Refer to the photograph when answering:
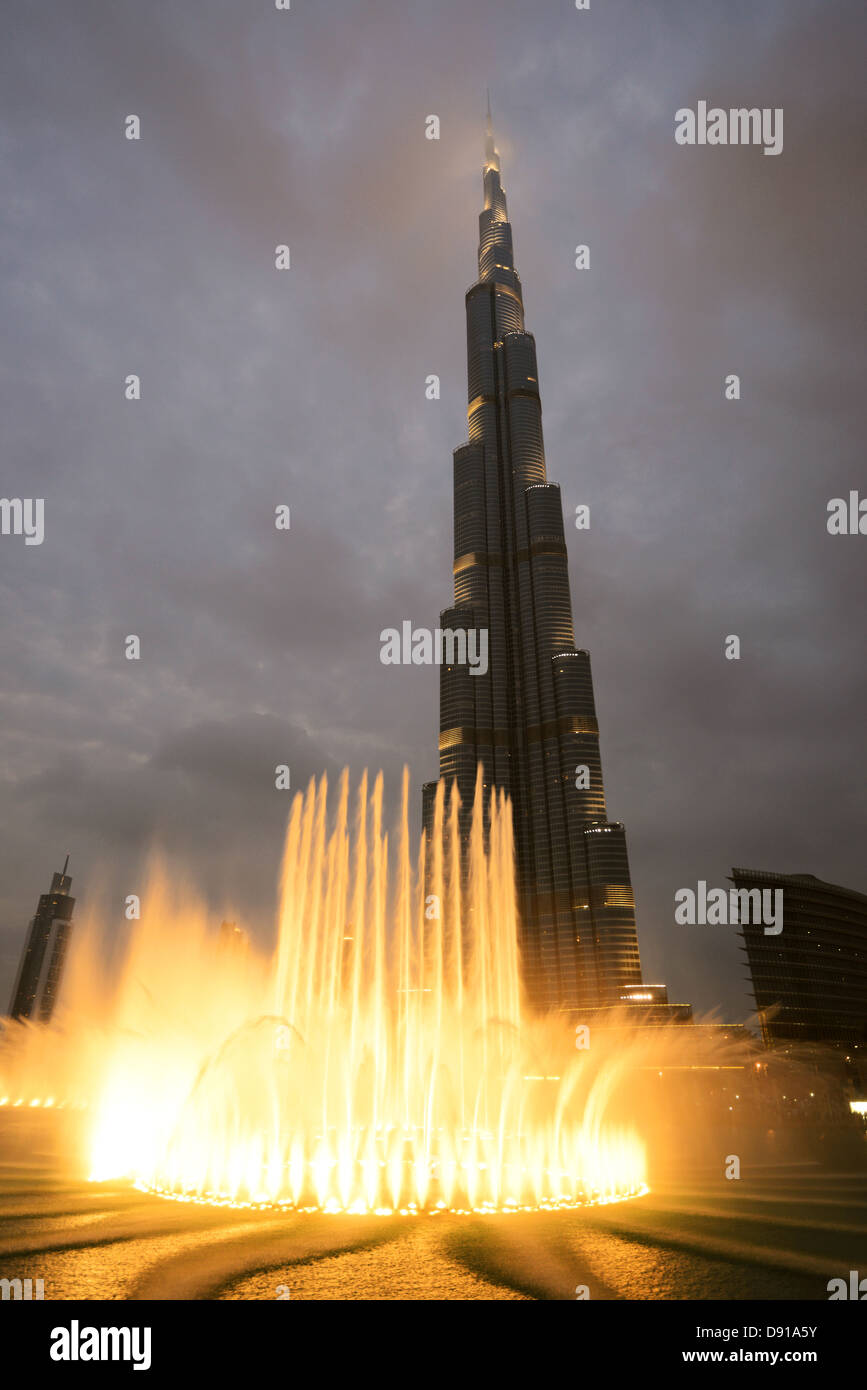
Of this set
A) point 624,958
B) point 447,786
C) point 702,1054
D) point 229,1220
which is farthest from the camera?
point 447,786

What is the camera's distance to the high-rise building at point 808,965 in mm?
168000

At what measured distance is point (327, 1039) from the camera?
123ft

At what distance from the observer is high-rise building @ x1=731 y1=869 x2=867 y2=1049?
168m

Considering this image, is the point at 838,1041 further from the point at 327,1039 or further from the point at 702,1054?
the point at 327,1039

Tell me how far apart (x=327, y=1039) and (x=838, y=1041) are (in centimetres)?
17204

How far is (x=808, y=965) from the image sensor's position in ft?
566

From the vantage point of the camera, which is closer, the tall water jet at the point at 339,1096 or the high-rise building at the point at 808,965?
the tall water jet at the point at 339,1096

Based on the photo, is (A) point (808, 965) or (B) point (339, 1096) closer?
(B) point (339, 1096)

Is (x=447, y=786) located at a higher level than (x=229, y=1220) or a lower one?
higher

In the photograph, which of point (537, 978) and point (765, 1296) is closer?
point (765, 1296)

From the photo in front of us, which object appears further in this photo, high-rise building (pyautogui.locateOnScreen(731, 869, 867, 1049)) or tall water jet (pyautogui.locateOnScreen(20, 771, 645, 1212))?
high-rise building (pyautogui.locateOnScreen(731, 869, 867, 1049))

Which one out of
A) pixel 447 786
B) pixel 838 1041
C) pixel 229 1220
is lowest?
pixel 838 1041

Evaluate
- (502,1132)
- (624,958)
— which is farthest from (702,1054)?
(502,1132)
